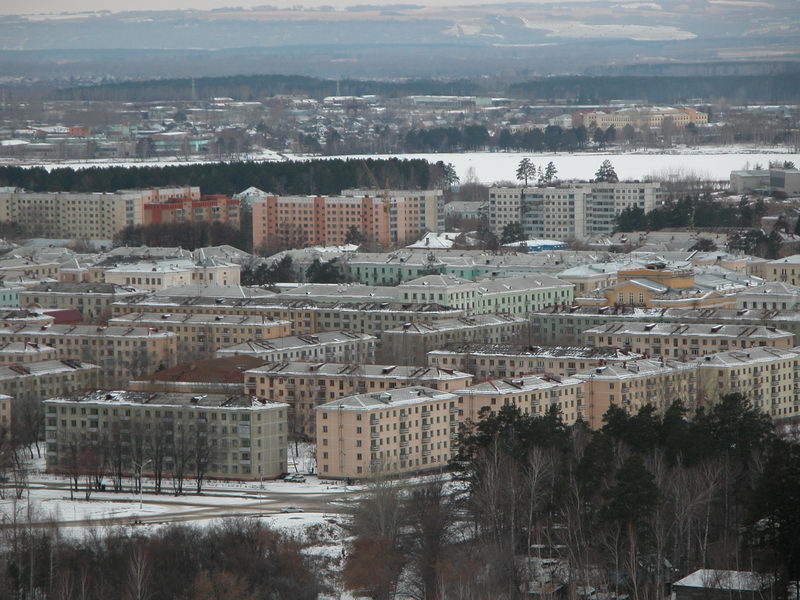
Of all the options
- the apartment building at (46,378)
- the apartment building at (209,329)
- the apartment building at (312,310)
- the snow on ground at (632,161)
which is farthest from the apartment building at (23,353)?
the snow on ground at (632,161)

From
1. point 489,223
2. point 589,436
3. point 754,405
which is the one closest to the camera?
point 589,436

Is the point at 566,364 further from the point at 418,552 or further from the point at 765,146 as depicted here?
the point at 765,146

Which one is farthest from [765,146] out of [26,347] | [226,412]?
[226,412]

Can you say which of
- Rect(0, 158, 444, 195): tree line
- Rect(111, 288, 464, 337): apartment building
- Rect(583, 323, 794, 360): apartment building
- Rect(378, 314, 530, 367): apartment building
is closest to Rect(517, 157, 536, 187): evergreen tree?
Rect(0, 158, 444, 195): tree line

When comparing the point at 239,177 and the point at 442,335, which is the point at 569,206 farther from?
the point at 442,335

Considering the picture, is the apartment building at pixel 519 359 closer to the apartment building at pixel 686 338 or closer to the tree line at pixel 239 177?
the apartment building at pixel 686 338

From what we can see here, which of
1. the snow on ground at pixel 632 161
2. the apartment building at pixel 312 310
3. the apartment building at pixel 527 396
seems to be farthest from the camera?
the snow on ground at pixel 632 161

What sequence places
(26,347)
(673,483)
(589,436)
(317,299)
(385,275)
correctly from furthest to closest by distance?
(385,275)
(317,299)
(26,347)
(589,436)
(673,483)

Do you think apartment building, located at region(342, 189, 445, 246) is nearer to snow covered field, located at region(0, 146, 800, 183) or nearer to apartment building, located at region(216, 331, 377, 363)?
snow covered field, located at region(0, 146, 800, 183)
